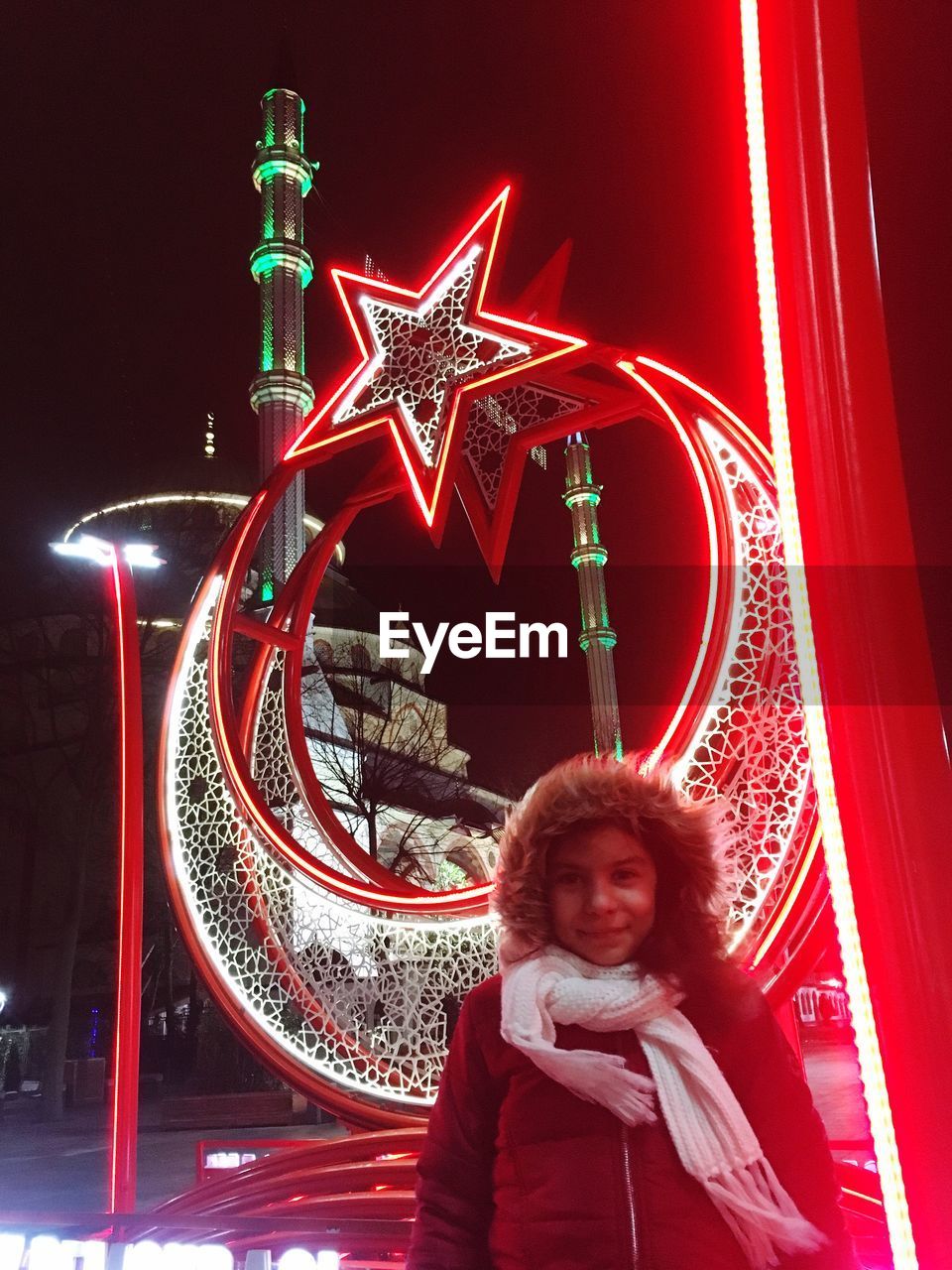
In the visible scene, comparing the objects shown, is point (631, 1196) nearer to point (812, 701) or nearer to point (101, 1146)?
point (812, 701)

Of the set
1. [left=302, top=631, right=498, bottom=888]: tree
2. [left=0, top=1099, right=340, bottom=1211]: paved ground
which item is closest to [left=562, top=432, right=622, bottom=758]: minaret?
[left=302, top=631, right=498, bottom=888]: tree

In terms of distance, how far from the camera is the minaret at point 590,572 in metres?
14.8

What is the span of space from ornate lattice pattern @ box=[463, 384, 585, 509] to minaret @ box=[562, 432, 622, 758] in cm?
944

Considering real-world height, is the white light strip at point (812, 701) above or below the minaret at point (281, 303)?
below

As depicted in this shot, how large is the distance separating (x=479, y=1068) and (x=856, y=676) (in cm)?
117

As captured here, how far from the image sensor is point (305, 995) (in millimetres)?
4609

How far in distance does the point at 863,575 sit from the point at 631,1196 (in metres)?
1.22

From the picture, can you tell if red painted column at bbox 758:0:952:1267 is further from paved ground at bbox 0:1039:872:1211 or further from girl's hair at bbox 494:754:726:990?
paved ground at bbox 0:1039:872:1211

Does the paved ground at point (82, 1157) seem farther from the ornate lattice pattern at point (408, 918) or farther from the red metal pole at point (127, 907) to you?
the ornate lattice pattern at point (408, 918)

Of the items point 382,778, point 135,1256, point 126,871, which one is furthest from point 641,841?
point 382,778

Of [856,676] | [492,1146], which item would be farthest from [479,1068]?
[856,676]

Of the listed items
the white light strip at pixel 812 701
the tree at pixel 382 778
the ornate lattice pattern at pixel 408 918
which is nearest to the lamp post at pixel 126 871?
the ornate lattice pattern at pixel 408 918

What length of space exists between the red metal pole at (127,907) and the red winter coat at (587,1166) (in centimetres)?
303

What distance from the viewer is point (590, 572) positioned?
15148 mm
